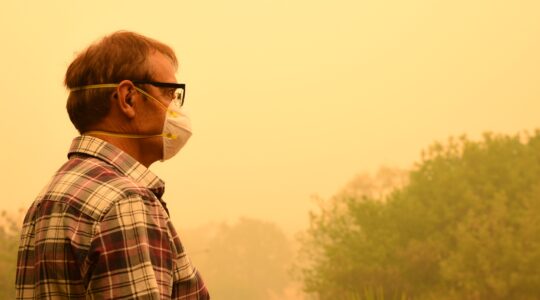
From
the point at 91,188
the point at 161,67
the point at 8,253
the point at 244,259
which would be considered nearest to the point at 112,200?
the point at 91,188

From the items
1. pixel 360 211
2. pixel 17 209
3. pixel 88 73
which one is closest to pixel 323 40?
pixel 360 211

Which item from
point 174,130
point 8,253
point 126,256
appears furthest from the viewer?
point 8,253

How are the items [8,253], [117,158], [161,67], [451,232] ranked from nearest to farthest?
1. [117,158]
2. [161,67]
3. [8,253]
4. [451,232]

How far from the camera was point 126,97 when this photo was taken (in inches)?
44.0

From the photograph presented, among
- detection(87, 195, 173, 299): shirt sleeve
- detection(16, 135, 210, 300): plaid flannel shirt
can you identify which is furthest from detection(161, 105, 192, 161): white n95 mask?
detection(87, 195, 173, 299): shirt sleeve

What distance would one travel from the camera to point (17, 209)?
908cm

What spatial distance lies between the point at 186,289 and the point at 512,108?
20410 mm

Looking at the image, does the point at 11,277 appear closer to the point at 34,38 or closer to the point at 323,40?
the point at 34,38

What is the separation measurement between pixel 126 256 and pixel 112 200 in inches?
3.4

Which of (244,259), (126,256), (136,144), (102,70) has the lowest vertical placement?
(126,256)

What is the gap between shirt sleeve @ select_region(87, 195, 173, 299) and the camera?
2.90 ft

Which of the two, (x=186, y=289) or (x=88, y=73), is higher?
(x=88, y=73)

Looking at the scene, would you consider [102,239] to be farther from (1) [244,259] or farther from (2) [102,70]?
(1) [244,259]

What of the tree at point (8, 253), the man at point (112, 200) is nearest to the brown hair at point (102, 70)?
the man at point (112, 200)
